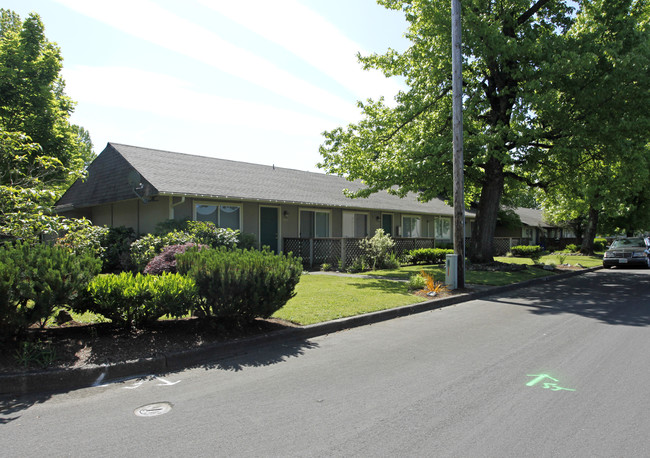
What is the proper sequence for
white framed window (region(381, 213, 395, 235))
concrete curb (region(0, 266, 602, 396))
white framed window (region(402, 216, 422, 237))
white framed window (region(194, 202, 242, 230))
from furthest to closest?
white framed window (region(402, 216, 422, 237))
white framed window (region(381, 213, 395, 235))
white framed window (region(194, 202, 242, 230))
concrete curb (region(0, 266, 602, 396))

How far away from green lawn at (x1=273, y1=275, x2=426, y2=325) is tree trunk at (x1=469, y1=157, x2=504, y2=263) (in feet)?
19.8

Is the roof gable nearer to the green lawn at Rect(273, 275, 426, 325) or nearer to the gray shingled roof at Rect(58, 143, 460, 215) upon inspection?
the gray shingled roof at Rect(58, 143, 460, 215)

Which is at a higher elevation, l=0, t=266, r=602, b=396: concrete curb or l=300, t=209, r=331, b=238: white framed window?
l=300, t=209, r=331, b=238: white framed window

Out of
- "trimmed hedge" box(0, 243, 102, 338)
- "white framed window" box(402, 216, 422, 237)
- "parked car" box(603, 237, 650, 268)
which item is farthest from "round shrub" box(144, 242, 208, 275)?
"parked car" box(603, 237, 650, 268)

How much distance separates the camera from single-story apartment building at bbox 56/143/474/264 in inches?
618

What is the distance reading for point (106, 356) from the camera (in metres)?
5.17

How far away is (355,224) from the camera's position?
73.3ft

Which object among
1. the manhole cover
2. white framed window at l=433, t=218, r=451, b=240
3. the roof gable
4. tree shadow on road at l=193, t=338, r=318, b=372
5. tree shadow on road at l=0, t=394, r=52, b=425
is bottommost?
tree shadow on road at l=0, t=394, r=52, b=425

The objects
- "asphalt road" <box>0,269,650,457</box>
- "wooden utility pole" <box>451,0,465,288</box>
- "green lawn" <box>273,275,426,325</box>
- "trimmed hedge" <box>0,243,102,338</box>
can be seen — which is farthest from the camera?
"wooden utility pole" <box>451,0,465,288</box>

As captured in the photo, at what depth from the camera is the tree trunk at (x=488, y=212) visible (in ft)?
55.8

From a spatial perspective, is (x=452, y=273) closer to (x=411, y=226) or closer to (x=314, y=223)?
(x=314, y=223)

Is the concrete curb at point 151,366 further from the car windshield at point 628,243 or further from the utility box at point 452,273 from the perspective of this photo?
the car windshield at point 628,243

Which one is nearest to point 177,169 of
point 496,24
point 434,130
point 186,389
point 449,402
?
point 434,130

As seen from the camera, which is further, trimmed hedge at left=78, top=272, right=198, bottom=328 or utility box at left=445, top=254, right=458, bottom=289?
utility box at left=445, top=254, right=458, bottom=289
